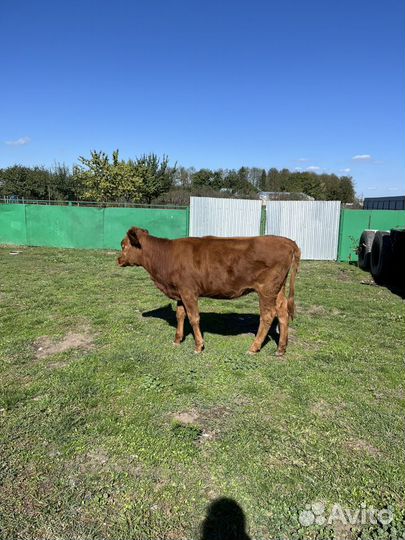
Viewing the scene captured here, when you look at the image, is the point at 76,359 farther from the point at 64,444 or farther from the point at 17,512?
the point at 17,512

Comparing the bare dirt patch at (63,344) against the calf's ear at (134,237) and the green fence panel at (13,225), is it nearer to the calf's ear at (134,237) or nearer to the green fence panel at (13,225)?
the calf's ear at (134,237)

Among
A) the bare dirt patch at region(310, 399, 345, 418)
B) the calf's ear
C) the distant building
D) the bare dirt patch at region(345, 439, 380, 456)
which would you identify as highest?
the distant building

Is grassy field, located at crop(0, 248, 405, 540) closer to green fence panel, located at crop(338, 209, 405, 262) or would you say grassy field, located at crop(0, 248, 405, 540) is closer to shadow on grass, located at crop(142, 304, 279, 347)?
shadow on grass, located at crop(142, 304, 279, 347)

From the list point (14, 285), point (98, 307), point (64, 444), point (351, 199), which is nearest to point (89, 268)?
point (14, 285)

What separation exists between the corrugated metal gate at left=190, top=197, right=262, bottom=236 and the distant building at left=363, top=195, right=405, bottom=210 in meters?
34.7

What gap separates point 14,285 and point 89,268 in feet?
9.99

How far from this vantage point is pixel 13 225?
18.5m

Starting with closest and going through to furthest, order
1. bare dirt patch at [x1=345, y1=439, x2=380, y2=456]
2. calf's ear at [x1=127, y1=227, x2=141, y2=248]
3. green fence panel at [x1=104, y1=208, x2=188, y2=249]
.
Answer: bare dirt patch at [x1=345, y1=439, x2=380, y2=456], calf's ear at [x1=127, y1=227, x2=141, y2=248], green fence panel at [x1=104, y1=208, x2=188, y2=249]

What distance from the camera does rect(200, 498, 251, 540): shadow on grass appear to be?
255cm

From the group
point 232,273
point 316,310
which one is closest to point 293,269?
point 232,273

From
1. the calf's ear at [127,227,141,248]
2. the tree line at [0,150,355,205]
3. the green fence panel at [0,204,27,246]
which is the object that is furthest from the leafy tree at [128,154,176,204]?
the calf's ear at [127,227,141,248]

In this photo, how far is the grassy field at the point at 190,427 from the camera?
271 cm

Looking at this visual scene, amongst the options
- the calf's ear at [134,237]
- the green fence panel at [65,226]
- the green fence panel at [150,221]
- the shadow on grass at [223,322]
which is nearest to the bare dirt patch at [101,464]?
the shadow on grass at [223,322]

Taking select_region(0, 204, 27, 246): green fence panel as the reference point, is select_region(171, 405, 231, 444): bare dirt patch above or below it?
below
